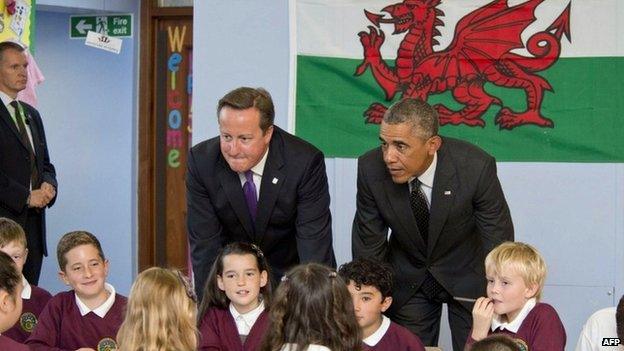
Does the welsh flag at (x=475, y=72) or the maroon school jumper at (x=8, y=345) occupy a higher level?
the welsh flag at (x=475, y=72)

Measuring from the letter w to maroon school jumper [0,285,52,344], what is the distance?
2941 millimetres

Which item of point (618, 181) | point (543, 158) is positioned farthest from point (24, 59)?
point (618, 181)

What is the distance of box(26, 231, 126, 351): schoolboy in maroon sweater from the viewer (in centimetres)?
433

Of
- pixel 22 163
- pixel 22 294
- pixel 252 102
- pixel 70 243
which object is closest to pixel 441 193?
pixel 252 102

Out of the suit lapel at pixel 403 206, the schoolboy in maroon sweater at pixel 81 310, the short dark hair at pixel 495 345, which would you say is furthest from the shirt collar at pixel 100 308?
the short dark hair at pixel 495 345

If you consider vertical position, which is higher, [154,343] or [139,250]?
[154,343]

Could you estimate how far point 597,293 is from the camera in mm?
5230

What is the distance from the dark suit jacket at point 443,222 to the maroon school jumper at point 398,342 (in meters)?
0.26

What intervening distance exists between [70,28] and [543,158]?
3.64 meters

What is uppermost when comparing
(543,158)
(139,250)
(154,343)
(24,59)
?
(24,59)

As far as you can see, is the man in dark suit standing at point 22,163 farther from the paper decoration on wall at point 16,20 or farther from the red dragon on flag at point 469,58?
the red dragon on flag at point 469,58

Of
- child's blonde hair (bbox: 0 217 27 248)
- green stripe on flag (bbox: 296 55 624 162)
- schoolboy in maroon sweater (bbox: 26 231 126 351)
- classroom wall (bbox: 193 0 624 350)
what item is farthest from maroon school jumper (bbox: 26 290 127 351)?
green stripe on flag (bbox: 296 55 624 162)

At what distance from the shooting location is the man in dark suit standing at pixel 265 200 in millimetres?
4148

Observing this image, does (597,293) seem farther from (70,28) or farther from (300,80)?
(70,28)
